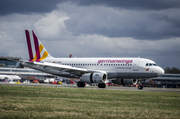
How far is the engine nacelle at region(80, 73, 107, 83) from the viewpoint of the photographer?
4297 centimetres

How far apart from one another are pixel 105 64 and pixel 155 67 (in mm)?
8388

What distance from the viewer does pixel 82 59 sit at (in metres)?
50.3

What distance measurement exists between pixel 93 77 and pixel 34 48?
15.9 meters

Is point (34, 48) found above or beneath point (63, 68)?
above

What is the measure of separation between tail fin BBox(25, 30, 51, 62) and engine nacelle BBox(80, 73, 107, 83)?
12.7 m

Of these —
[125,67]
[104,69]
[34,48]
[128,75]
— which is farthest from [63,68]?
[128,75]

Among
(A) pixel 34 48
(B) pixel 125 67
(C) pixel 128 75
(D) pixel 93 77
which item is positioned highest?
(A) pixel 34 48

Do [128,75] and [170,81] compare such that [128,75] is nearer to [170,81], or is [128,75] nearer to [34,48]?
[34,48]

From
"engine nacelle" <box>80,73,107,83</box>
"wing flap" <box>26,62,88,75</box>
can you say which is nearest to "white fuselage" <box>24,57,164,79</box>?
"wing flap" <box>26,62,88,75</box>

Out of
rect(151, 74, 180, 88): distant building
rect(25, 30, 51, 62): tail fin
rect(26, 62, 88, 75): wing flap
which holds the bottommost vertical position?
rect(151, 74, 180, 88): distant building

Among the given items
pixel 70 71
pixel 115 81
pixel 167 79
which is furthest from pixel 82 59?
pixel 167 79

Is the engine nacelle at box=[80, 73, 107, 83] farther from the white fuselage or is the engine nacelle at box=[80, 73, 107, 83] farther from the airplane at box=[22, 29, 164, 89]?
the white fuselage

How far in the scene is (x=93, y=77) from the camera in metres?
43.4

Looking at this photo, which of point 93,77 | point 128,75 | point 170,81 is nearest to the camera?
point 93,77
